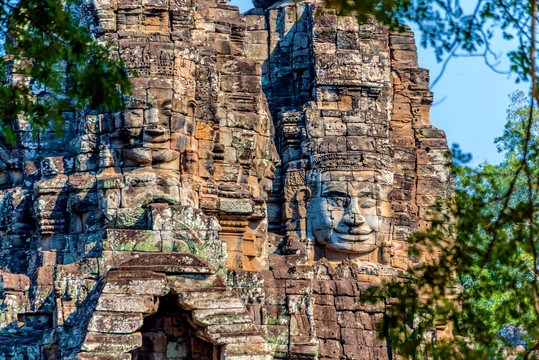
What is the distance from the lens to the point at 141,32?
19453 mm

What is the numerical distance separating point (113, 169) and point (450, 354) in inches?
320

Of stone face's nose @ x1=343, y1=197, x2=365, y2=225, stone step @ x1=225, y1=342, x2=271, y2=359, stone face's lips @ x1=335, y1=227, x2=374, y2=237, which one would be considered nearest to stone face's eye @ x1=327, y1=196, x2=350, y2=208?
stone face's nose @ x1=343, y1=197, x2=365, y2=225

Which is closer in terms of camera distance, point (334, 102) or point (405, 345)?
point (405, 345)

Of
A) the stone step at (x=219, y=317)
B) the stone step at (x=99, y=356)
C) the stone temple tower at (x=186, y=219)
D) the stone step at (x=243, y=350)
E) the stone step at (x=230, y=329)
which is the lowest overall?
the stone step at (x=99, y=356)

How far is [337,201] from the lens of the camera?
24984 millimetres

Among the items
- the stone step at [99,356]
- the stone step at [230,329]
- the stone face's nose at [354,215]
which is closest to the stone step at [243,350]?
the stone step at [230,329]

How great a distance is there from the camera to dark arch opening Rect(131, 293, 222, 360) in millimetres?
17703

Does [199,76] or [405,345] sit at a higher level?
[199,76]

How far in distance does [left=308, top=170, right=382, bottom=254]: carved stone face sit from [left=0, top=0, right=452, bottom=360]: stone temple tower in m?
0.03

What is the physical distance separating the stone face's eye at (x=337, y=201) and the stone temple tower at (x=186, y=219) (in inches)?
1.1

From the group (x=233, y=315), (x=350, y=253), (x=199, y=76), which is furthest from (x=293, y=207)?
(x=233, y=315)

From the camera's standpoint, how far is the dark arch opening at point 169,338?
17.7 m

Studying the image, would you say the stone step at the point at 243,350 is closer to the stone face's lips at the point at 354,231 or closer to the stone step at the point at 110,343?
the stone step at the point at 110,343

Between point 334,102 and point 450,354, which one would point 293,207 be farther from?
point 450,354
